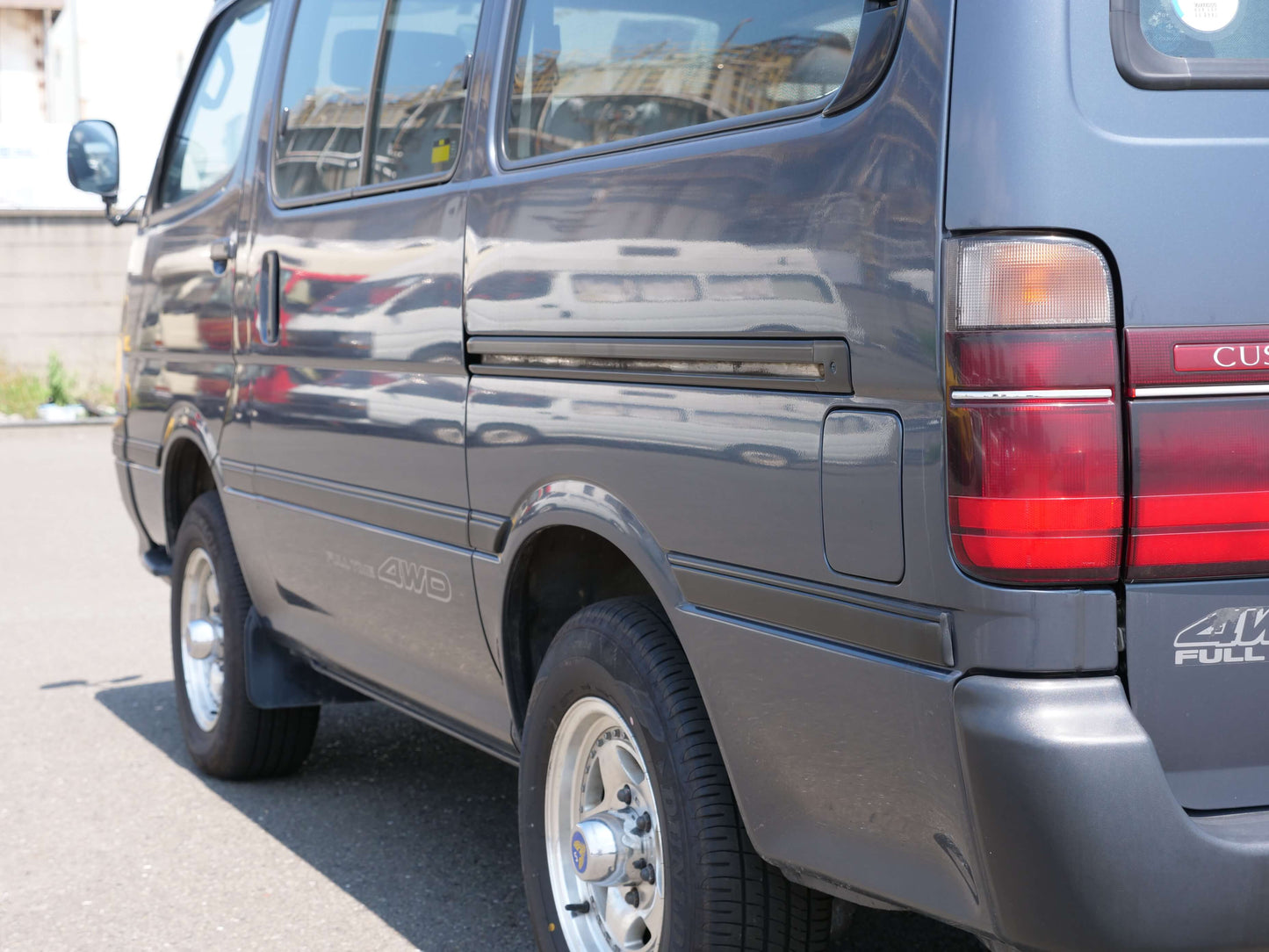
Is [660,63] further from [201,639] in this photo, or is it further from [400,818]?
[201,639]

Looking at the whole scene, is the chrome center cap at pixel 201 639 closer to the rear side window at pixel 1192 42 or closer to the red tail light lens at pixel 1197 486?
the red tail light lens at pixel 1197 486

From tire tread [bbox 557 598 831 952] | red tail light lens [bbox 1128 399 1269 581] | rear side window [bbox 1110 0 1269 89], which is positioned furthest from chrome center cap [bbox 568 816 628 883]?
rear side window [bbox 1110 0 1269 89]

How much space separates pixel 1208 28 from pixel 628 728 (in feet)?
4.61

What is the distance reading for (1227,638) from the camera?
1.95m

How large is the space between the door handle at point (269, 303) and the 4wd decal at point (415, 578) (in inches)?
31.3

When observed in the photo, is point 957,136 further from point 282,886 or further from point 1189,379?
point 282,886

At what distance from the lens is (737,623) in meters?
2.33

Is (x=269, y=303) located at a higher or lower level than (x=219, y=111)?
lower

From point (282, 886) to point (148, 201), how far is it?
2.46 metres

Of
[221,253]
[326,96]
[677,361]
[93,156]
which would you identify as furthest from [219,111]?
[677,361]

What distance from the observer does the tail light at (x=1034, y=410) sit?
1.88 metres

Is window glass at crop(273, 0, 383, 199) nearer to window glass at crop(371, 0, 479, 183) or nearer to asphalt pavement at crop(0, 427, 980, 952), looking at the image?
window glass at crop(371, 0, 479, 183)

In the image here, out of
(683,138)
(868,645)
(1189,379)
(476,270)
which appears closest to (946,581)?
(868,645)

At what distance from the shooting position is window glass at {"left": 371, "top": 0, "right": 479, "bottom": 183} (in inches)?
127
